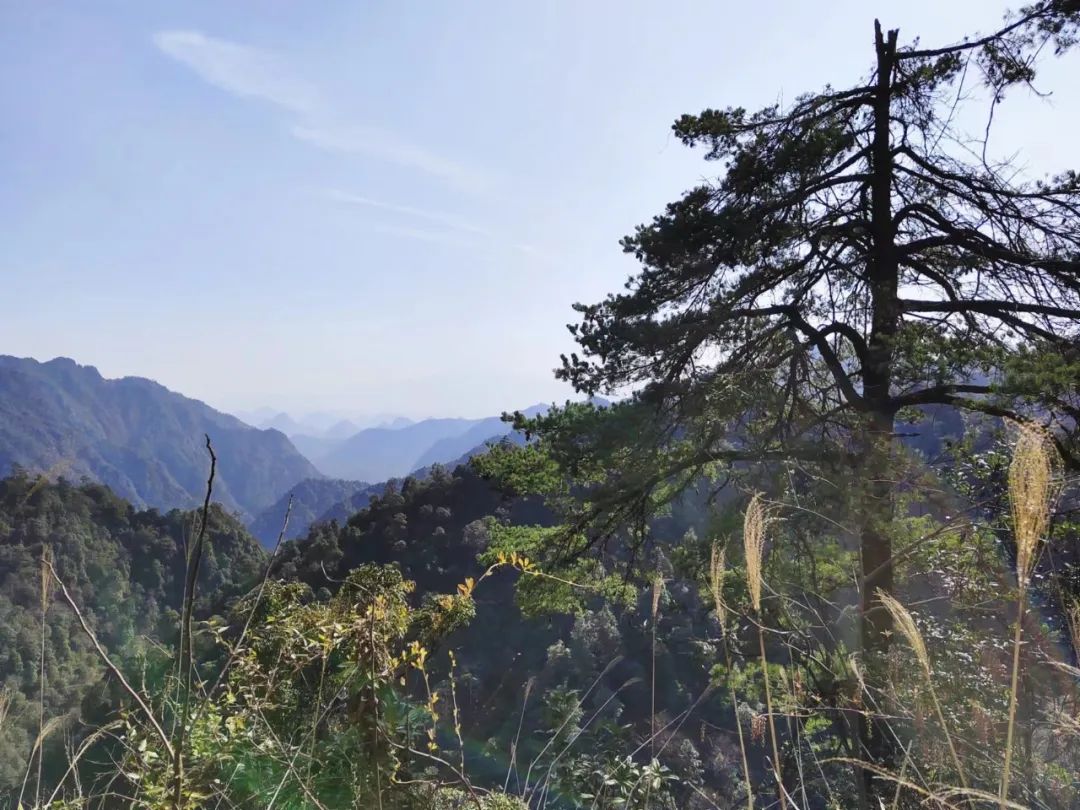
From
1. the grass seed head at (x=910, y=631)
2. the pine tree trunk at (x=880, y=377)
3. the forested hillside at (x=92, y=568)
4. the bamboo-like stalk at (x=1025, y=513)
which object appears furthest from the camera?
the forested hillside at (x=92, y=568)

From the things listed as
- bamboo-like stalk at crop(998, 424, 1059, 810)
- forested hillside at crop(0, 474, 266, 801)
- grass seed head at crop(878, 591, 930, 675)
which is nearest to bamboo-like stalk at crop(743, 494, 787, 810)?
grass seed head at crop(878, 591, 930, 675)

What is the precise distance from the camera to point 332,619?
2.52 meters

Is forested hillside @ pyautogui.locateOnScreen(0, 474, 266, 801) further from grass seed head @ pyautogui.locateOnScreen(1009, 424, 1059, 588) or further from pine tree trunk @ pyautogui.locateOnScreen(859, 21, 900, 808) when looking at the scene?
grass seed head @ pyautogui.locateOnScreen(1009, 424, 1059, 588)

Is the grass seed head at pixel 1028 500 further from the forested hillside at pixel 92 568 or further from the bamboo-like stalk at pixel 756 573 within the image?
the forested hillside at pixel 92 568

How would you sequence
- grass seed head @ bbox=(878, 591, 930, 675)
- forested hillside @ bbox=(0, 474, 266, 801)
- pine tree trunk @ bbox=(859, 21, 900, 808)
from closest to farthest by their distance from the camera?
grass seed head @ bbox=(878, 591, 930, 675) → pine tree trunk @ bbox=(859, 21, 900, 808) → forested hillside @ bbox=(0, 474, 266, 801)

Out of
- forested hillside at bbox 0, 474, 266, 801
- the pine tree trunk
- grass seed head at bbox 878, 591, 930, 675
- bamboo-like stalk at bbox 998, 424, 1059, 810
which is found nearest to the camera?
bamboo-like stalk at bbox 998, 424, 1059, 810

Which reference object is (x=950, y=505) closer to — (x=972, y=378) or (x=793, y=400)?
(x=972, y=378)

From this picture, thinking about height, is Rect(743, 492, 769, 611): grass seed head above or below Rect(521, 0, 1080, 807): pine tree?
below

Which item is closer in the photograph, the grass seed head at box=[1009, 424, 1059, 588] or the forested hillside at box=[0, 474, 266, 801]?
the grass seed head at box=[1009, 424, 1059, 588]

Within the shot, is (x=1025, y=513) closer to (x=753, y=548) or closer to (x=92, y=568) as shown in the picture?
(x=753, y=548)

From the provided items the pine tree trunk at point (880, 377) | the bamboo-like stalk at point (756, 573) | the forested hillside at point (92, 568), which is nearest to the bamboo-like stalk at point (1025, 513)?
the bamboo-like stalk at point (756, 573)

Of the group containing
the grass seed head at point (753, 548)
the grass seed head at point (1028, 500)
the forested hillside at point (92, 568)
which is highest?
the grass seed head at point (1028, 500)

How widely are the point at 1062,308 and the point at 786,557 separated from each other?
3.17 m

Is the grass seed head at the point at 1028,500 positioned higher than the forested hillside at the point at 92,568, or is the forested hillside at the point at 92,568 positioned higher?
the grass seed head at the point at 1028,500
